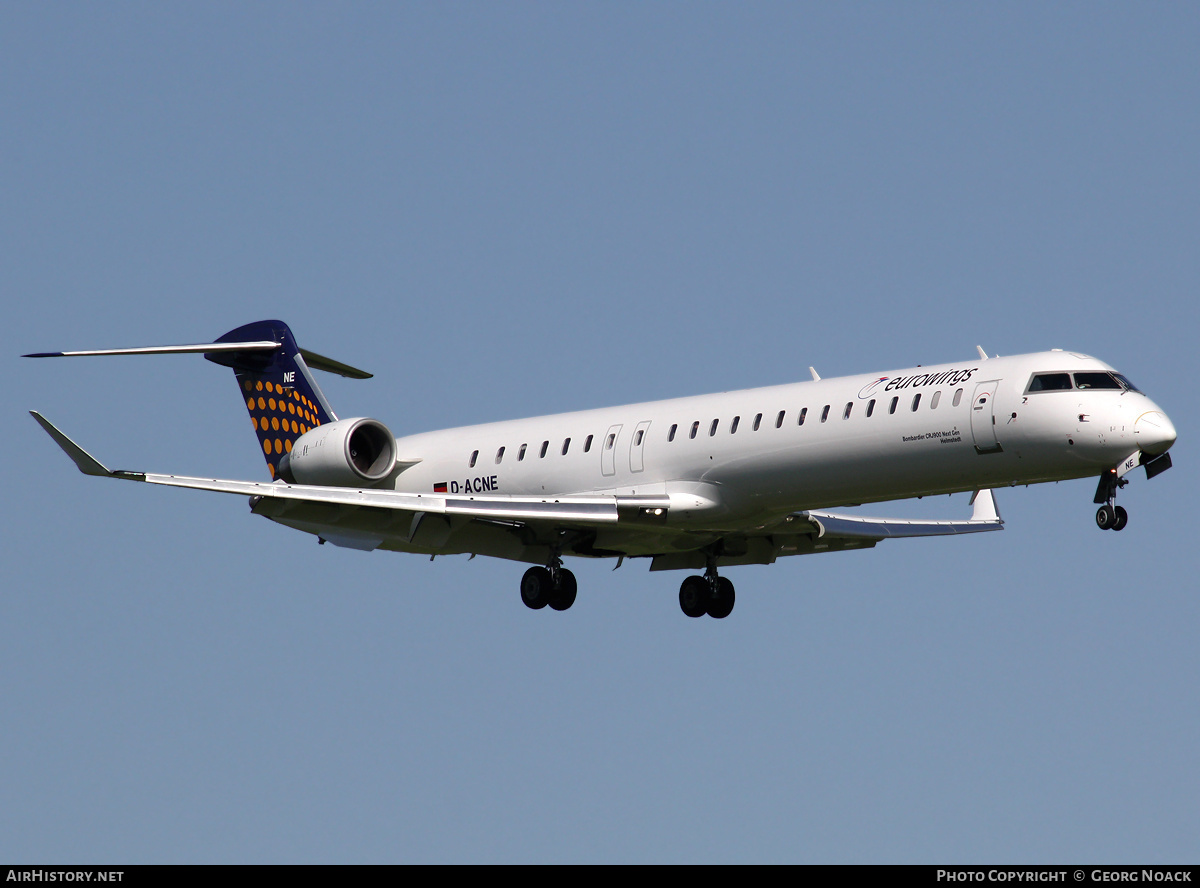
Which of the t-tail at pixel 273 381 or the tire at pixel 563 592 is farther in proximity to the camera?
the t-tail at pixel 273 381

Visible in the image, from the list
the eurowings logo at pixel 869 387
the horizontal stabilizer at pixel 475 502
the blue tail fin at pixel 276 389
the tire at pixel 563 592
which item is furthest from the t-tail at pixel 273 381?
the eurowings logo at pixel 869 387

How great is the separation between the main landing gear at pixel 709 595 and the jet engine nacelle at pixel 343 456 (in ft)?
19.4

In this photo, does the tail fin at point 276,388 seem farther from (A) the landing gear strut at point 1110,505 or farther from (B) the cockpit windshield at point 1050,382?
(A) the landing gear strut at point 1110,505

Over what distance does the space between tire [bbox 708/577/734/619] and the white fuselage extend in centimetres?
351

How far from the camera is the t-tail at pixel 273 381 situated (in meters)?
33.1

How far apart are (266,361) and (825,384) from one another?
12.3m

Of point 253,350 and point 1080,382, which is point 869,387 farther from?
point 253,350

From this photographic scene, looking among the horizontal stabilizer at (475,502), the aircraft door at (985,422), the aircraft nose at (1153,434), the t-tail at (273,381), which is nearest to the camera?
the aircraft nose at (1153,434)

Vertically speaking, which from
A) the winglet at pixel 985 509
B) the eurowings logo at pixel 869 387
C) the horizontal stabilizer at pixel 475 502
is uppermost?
the winglet at pixel 985 509

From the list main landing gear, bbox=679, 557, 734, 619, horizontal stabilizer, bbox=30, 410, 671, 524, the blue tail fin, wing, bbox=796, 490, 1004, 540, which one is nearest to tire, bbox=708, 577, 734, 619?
main landing gear, bbox=679, 557, 734, 619

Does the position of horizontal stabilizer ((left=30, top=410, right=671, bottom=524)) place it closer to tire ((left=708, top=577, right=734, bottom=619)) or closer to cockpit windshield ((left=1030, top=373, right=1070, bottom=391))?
tire ((left=708, top=577, right=734, bottom=619))

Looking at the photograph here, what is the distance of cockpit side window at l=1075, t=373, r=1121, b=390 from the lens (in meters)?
24.1
